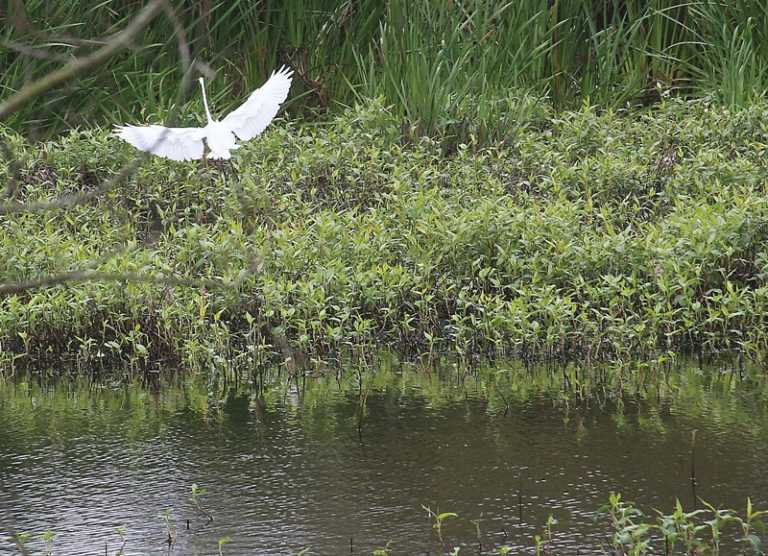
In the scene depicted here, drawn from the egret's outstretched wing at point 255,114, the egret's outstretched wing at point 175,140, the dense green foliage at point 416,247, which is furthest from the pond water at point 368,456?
the egret's outstretched wing at point 255,114

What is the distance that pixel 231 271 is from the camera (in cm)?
505

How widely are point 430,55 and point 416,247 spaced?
2.57 m

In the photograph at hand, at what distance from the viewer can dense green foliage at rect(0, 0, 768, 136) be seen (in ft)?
24.6

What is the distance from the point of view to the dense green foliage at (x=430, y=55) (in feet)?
24.6

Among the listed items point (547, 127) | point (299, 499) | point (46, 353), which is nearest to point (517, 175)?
point (547, 127)

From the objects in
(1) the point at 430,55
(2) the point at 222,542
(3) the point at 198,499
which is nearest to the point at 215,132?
(1) the point at 430,55

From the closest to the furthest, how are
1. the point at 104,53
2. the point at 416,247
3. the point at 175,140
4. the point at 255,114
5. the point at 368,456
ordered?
the point at 104,53 < the point at 368,456 < the point at 416,247 < the point at 175,140 < the point at 255,114

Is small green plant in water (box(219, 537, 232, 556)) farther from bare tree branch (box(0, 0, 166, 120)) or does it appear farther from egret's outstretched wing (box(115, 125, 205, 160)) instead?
egret's outstretched wing (box(115, 125, 205, 160))

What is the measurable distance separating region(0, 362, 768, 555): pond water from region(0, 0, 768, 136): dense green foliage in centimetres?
330

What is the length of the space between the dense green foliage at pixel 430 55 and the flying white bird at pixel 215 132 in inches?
39.8

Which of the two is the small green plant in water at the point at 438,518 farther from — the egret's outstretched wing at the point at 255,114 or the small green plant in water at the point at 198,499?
the egret's outstretched wing at the point at 255,114

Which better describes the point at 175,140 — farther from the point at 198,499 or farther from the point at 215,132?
the point at 198,499

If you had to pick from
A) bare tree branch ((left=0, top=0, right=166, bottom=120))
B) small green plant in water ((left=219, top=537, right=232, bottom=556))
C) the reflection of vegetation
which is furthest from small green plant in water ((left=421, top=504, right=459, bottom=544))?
bare tree branch ((left=0, top=0, right=166, bottom=120))

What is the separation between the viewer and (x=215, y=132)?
629cm
